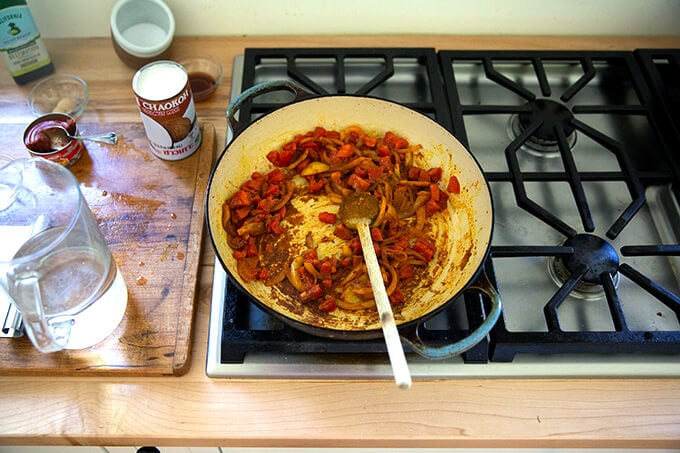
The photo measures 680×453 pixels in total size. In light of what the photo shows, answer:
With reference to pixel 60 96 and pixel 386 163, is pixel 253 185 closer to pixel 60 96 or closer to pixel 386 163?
pixel 386 163

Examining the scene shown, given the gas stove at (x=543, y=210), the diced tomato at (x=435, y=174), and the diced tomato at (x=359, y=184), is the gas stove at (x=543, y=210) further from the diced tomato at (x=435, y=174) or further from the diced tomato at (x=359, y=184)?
the diced tomato at (x=359, y=184)

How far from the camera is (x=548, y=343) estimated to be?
818mm

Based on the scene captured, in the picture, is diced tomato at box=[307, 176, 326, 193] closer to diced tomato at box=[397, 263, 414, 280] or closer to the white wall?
diced tomato at box=[397, 263, 414, 280]

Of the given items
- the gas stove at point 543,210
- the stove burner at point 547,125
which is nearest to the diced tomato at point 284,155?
the gas stove at point 543,210

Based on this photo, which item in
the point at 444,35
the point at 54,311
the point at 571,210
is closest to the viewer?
the point at 54,311

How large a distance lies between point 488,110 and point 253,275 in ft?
1.77

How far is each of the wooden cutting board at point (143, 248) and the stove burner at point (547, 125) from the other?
0.60 metres

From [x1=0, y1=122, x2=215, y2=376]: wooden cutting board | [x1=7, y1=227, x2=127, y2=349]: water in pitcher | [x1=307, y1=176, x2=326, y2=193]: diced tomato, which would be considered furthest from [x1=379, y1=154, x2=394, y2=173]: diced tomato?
[x1=7, y1=227, x2=127, y2=349]: water in pitcher

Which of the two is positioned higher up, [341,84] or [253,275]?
[341,84]

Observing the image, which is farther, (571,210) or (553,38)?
(553,38)

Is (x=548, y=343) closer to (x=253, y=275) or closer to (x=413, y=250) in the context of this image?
(x=413, y=250)

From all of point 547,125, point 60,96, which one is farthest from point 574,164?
point 60,96

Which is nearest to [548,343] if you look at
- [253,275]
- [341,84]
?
[253,275]

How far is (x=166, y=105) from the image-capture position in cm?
Result: 93
